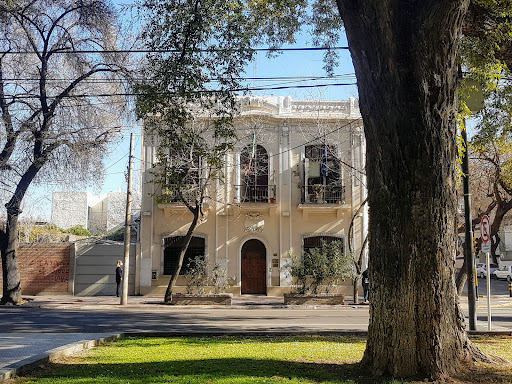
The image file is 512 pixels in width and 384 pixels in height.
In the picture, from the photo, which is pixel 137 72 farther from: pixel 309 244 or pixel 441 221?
pixel 309 244

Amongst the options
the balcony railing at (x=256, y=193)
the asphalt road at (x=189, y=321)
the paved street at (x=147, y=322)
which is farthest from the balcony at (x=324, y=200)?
the asphalt road at (x=189, y=321)

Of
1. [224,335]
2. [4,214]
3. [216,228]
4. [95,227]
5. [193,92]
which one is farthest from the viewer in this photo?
[95,227]

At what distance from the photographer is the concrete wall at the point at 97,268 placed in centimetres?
2533

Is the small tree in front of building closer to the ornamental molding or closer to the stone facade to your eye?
the ornamental molding

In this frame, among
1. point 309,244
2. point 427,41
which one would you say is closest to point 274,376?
point 427,41

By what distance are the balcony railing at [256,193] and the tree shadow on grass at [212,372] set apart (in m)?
18.1

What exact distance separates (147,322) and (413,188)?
10395mm

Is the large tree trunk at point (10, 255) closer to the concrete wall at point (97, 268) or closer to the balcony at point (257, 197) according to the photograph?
the concrete wall at point (97, 268)

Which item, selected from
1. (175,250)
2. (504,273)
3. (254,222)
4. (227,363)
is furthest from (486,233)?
(504,273)

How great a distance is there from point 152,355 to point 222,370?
1935 mm

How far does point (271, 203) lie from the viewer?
25.1m

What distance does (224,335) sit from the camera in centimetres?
1092

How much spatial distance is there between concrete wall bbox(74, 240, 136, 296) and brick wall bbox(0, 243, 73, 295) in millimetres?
570

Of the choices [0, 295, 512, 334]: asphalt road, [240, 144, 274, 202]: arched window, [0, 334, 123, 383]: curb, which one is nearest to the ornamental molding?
[240, 144, 274, 202]: arched window
